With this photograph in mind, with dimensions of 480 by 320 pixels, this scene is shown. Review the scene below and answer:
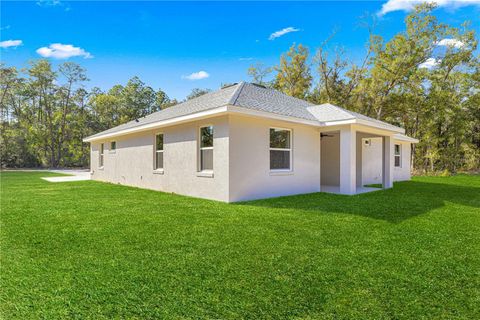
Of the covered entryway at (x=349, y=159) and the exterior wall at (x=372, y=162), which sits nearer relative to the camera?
the covered entryway at (x=349, y=159)

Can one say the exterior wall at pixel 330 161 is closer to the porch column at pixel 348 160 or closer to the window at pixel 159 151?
the porch column at pixel 348 160

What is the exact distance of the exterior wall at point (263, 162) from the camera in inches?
314

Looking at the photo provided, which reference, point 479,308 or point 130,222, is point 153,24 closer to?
point 130,222

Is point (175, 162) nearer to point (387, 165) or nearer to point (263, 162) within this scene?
point (263, 162)

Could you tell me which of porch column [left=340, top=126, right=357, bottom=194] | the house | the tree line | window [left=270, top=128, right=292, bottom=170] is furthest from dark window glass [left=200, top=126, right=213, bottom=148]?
the tree line

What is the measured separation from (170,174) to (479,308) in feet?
30.4

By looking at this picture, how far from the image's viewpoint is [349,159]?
960 centimetres

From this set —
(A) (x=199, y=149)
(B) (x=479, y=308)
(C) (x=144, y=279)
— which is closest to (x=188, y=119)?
(A) (x=199, y=149)

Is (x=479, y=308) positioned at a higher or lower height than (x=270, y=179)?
lower

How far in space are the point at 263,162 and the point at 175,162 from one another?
11.2ft

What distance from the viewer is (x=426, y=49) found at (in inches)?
869

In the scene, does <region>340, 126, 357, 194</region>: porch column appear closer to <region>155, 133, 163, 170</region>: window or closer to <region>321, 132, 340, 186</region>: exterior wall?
<region>321, 132, 340, 186</region>: exterior wall

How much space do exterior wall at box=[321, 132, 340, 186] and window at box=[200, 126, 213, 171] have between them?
660 cm

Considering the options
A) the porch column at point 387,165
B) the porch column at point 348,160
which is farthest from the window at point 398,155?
the porch column at point 348,160
